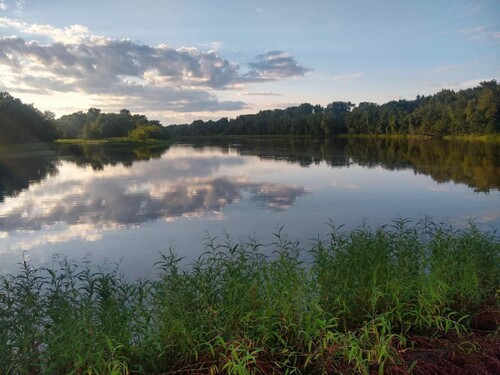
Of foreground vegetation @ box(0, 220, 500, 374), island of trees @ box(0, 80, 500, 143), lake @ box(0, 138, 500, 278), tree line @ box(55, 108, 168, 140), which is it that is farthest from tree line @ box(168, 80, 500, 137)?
foreground vegetation @ box(0, 220, 500, 374)

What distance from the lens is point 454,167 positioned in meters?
28.4

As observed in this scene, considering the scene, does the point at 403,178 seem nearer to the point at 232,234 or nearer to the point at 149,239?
the point at 232,234

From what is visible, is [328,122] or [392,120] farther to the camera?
[328,122]

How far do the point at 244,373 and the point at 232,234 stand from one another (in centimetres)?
786

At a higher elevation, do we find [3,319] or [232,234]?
[3,319]

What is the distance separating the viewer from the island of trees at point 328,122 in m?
63.0

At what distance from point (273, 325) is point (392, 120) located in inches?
3675

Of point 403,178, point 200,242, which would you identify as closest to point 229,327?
point 200,242

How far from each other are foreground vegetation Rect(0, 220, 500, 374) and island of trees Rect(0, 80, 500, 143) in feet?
212

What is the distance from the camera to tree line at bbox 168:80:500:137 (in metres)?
63.3

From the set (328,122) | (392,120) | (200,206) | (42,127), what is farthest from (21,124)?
(328,122)

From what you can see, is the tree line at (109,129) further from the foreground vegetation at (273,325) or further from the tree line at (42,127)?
the foreground vegetation at (273,325)

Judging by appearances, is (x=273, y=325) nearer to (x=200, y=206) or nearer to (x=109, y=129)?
(x=200, y=206)

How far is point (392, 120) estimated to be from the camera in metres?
90.8
